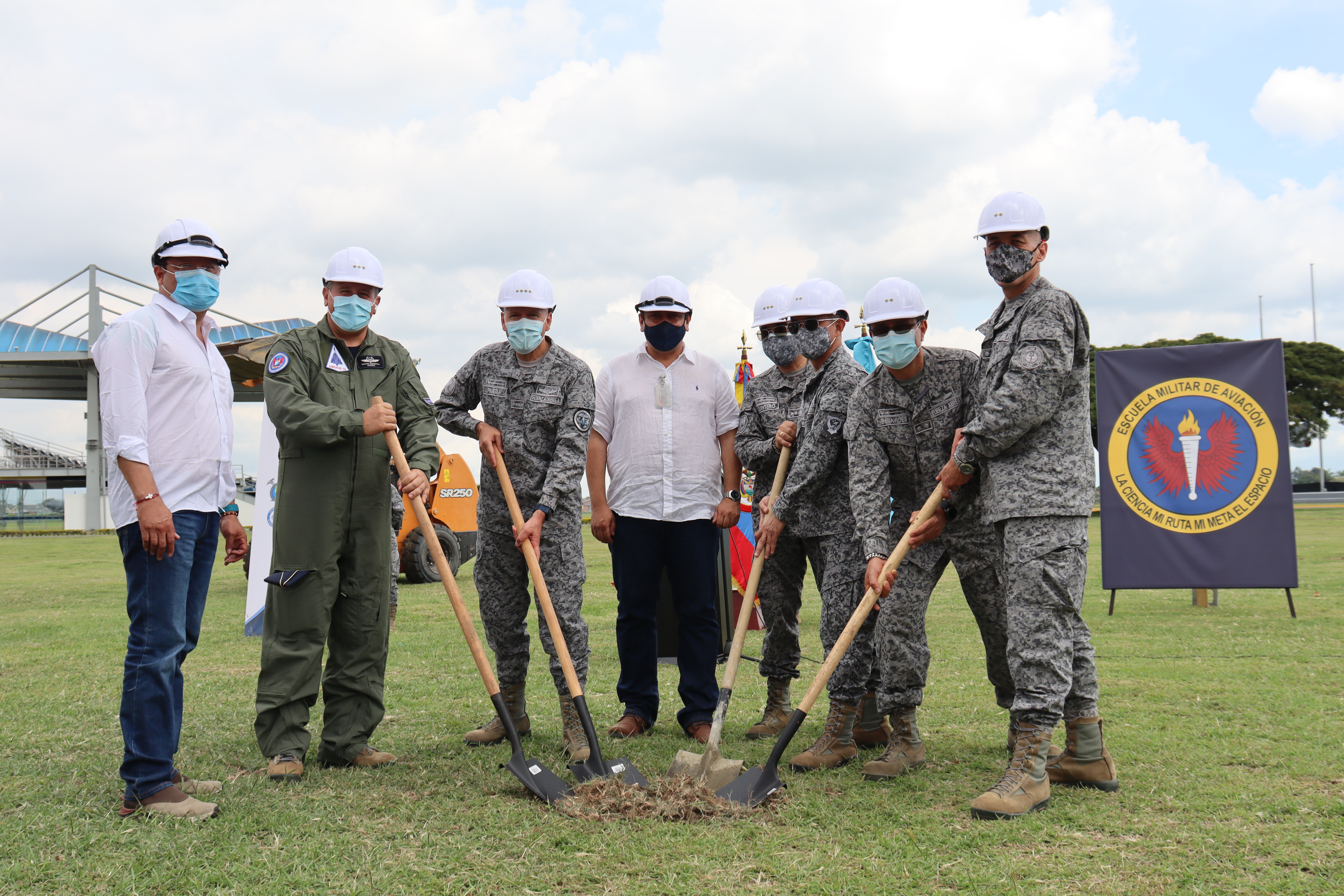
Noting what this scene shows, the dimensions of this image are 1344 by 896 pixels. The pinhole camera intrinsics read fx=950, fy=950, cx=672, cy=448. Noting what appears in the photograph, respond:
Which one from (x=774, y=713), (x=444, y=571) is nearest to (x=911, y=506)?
(x=774, y=713)

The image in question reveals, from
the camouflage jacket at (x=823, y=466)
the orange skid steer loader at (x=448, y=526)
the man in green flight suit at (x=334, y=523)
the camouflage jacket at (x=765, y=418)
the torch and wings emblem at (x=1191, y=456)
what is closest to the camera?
the man in green flight suit at (x=334, y=523)

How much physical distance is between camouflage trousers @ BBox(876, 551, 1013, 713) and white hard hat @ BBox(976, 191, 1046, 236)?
1.36 metres

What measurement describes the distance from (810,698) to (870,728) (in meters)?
0.97

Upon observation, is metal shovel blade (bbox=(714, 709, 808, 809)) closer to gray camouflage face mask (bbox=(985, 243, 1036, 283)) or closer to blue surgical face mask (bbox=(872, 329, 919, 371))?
blue surgical face mask (bbox=(872, 329, 919, 371))

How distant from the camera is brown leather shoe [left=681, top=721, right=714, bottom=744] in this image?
4.62 meters

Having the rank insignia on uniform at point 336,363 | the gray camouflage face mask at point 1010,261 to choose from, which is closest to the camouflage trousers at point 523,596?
the rank insignia on uniform at point 336,363

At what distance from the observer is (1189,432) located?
29.9 ft

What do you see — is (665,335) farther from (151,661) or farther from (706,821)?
(151,661)

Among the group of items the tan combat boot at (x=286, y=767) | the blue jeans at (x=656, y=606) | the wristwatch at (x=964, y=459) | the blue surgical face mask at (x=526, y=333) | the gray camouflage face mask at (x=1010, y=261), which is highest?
the gray camouflage face mask at (x=1010, y=261)

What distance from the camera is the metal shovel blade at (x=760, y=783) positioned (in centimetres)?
351

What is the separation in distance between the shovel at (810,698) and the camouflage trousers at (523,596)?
3.73ft

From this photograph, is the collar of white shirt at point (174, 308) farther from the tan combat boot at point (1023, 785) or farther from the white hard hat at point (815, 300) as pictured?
the tan combat boot at point (1023, 785)

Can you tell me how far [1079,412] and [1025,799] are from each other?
146 centimetres

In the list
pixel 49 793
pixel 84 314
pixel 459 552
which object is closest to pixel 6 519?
pixel 84 314
